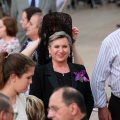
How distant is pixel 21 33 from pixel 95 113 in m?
1.95

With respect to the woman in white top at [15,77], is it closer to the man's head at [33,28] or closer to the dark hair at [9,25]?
the man's head at [33,28]

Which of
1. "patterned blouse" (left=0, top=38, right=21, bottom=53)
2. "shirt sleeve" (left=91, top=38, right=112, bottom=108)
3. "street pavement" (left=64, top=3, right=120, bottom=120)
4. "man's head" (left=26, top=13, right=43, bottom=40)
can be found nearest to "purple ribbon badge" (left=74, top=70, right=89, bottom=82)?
"shirt sleeve" (left=91, top=38, right=112, bottom=108)

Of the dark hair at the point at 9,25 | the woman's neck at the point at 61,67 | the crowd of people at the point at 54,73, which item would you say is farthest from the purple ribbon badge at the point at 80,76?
the dark hair at the point at 9,25

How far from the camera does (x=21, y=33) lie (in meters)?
8.62

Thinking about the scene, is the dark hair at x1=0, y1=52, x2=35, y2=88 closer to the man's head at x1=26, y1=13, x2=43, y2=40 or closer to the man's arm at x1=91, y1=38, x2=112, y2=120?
the man's arm at x1=91, y1=38, x2=112, y2=120

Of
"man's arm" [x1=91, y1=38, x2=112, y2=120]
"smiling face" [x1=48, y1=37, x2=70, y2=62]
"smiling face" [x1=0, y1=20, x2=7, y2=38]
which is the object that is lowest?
"smiling face" [x1=0, y1=20, x2=7, y2=38]

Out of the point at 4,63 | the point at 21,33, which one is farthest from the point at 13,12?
the point at 4,63

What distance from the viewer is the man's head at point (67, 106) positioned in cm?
362

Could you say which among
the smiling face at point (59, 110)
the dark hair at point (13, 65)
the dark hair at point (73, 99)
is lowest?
the dark hair at point (13, 65)

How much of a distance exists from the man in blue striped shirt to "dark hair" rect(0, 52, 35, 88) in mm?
1028

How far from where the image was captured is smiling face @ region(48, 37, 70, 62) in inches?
199

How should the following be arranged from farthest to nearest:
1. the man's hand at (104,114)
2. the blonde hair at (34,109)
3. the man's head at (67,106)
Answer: the man's hand at (104,114), the blonde hair at (34,109), the man's head at (67,106)

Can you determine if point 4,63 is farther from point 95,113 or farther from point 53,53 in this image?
point 95,113

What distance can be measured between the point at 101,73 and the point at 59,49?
0.57 meters
